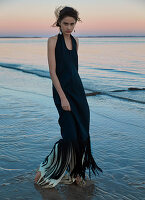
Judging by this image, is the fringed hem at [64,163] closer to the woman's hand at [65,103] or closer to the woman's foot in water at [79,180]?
the woman's foot in water at [79,180]

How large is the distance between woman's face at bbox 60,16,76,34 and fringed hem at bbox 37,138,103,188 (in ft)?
3.80

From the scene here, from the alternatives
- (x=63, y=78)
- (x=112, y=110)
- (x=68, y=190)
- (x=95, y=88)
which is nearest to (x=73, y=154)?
(x=68, y=190)

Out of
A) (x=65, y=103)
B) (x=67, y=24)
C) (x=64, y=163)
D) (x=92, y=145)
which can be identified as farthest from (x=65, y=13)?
(x=92, y=145)

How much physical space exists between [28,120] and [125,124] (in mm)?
1917

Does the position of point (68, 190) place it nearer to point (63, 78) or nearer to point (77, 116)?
point (77, 116)

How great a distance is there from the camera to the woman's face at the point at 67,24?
2.94 meters

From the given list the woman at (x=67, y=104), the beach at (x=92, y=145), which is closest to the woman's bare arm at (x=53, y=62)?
the woman at (x=67, y=104)

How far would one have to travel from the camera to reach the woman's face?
2940 mm

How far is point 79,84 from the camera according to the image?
122 inches

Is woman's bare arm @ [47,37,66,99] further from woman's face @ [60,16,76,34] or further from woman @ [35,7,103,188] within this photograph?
woman's face @ [60,16,76,34]

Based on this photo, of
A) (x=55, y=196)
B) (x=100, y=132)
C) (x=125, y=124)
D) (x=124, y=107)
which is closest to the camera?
(x=55, y=196)

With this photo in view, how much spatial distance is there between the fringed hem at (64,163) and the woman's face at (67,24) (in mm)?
1158

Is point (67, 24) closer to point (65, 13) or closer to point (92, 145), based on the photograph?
point (65, 13)

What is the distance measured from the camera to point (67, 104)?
2984mm
